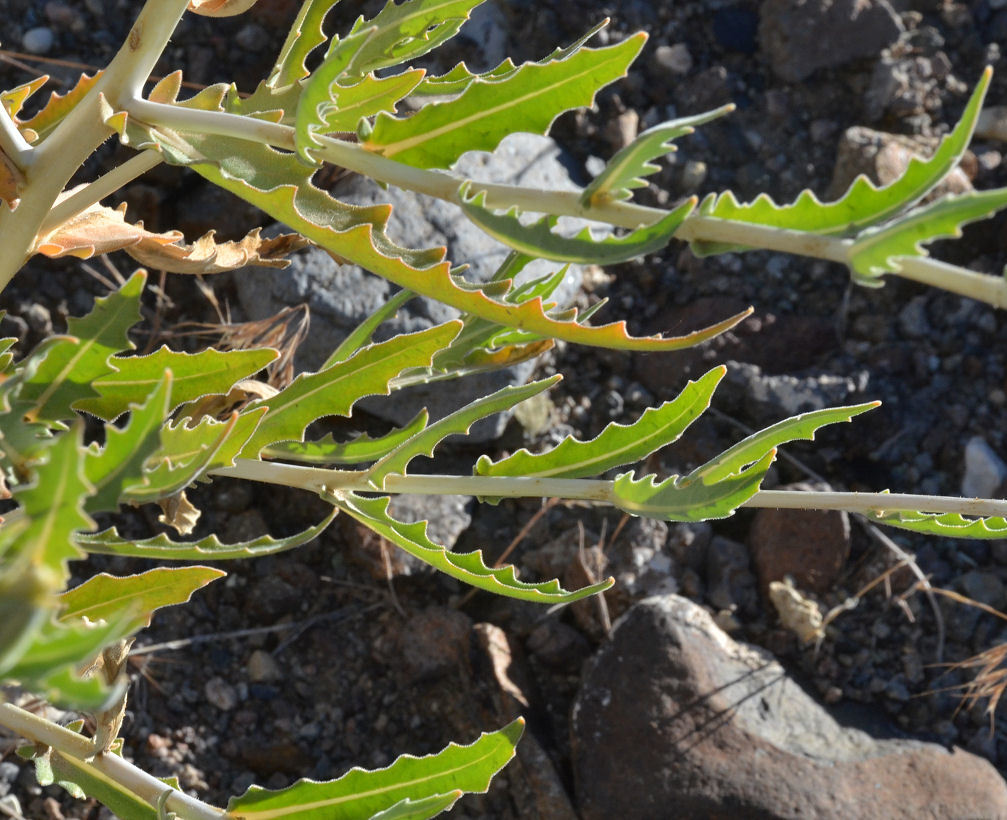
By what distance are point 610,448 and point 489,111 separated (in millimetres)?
328

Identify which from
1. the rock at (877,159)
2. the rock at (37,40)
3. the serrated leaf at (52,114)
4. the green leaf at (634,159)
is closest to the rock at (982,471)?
the rock at (877,159)

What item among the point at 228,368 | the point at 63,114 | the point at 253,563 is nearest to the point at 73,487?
the point at 228,368

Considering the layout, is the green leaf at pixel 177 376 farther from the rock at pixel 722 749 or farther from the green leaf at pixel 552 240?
the rock at pixel 722 749

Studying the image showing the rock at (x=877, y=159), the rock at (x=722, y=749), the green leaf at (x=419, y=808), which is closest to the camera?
the green leaf at (x=419, y=808)

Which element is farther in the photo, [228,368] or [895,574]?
[895,574]

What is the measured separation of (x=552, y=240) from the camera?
656 millimetres

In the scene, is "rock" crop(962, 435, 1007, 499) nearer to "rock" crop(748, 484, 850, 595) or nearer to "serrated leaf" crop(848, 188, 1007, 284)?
"rock" crop(748, 484, 850, 595)

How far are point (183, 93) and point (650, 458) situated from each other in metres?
0.98

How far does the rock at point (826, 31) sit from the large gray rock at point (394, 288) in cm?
55

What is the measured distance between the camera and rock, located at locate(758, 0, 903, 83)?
6.31ft

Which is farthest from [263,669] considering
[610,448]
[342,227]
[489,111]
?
[489,111]

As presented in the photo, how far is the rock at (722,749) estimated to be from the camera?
1322 mm

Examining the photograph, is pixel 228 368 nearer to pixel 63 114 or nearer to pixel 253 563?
pixel 63 114

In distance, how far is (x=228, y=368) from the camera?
90cm
